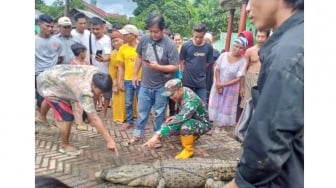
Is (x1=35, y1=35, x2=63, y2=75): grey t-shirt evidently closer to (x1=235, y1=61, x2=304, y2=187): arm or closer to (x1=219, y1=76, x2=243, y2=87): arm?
(x1=219, y1=76, x2=243, y2=87): arm

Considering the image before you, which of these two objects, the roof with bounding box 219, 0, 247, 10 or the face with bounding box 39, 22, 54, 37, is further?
the roof with bounding box 219, 0, 247, 10

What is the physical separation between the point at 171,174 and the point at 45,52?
8.41 feet

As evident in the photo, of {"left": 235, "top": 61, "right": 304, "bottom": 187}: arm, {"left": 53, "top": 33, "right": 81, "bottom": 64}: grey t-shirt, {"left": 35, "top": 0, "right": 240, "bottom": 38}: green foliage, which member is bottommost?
{"left": 235, "top": 61, "right": 304, "bottom": 187}: arm

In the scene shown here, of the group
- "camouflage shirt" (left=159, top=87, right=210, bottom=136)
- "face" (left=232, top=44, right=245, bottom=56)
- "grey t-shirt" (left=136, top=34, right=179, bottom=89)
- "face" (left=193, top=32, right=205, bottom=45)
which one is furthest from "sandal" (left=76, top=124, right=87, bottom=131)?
"face" (left=232, top=44, right=245, bottom=56)

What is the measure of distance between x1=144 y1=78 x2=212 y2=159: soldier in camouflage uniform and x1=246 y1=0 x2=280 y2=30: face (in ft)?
8.43

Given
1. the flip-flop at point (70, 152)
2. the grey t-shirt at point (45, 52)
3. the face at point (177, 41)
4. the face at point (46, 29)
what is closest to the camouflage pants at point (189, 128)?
the flip-flop at point (70, 152)

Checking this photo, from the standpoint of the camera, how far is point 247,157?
1067 millimetres

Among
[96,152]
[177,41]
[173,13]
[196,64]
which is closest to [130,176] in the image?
[96,152]

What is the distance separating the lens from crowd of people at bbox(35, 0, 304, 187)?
985 mm

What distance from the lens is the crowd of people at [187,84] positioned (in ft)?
3.23

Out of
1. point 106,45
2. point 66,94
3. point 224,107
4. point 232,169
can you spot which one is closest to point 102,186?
point 66,94

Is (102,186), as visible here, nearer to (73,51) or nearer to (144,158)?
(144,158)

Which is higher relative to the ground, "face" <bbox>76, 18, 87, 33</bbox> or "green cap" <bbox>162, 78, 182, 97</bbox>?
"face" <bbox>76, 18, 87, 33</bbox>

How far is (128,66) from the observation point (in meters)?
4.93
